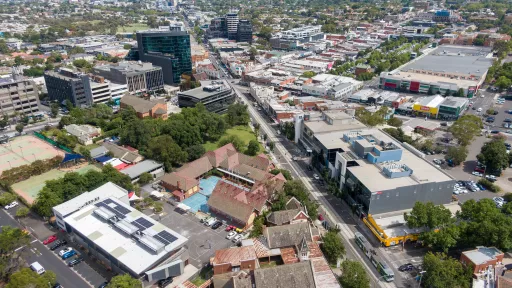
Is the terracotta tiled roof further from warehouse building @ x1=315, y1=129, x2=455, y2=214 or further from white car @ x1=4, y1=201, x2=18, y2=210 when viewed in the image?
white car @ x1=4, y1=201, x2=18, y2=210

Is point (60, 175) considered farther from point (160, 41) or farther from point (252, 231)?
point (160, 41)

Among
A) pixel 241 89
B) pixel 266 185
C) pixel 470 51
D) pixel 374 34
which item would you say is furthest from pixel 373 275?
pixel 374 34

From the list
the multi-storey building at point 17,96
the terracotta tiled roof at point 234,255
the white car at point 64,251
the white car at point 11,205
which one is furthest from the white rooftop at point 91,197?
the multi-storey building at point 17,96

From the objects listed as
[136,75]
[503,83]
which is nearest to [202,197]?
[136,75]

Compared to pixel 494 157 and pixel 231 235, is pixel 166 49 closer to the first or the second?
pixel 231 235

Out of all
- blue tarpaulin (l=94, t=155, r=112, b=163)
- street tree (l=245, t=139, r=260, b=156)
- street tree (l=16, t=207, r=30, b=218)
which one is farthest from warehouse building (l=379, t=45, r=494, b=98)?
street tree (l=16, t=207, r=30, b=218)
